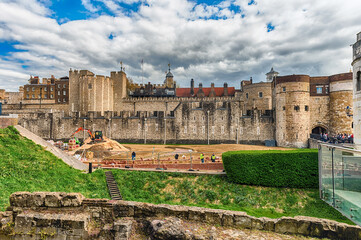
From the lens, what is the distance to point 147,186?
15.2 meters

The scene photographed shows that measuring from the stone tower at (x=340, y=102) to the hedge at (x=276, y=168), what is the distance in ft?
76.5

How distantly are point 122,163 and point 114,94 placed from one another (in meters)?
35.1

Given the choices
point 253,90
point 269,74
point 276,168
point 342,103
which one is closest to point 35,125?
point 276,168

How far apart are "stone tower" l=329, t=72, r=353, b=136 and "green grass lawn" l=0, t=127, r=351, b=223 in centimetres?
2450

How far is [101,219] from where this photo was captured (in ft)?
23.5

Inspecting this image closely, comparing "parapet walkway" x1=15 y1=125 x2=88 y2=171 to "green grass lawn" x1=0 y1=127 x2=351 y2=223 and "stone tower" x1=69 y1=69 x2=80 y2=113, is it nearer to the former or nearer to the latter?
"green grass lawn" x1=0 y1=127 x2=351 y2=223

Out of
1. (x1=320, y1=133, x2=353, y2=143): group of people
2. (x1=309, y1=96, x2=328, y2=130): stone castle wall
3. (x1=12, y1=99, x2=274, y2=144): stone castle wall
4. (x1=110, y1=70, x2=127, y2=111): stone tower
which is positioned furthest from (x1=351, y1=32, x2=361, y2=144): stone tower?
(x1=110, y1=70, x2=127, y2=111): stone tower

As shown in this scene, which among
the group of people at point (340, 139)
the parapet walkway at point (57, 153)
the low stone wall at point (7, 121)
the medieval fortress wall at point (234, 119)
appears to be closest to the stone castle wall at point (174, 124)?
the medieval fortress wall at point (234, 119)

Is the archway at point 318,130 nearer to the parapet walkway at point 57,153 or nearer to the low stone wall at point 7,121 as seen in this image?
the parapet walkway at point 57,153

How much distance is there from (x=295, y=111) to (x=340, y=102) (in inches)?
272

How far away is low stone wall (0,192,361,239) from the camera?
637cm

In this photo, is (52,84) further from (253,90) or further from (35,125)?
(253,90)

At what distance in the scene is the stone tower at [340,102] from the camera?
3116cm

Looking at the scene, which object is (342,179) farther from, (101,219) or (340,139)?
(340,139)
